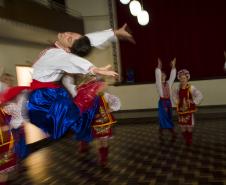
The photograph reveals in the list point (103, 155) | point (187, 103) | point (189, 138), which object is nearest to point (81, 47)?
point (103, 155)

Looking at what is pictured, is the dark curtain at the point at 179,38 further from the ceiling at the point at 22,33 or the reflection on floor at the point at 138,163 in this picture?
the reflection on floor at the point at 138,163

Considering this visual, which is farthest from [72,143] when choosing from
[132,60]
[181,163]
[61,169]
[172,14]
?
[172,14]

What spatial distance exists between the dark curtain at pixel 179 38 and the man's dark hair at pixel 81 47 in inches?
286

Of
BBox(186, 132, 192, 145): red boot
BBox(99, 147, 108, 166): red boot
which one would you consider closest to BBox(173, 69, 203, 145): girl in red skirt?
BBox(186, 132, 192, 145): red boot

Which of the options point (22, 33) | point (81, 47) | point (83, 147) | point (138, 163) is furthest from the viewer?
point (22, 33)

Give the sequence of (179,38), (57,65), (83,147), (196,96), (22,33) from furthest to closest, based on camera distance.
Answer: (179,38)
(22,33)
(83,147)
(196,96)
(57,65)

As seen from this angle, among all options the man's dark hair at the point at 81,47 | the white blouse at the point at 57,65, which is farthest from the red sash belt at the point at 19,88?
the man's dark hair at the point at 81,47

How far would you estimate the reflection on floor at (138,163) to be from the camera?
3854mm

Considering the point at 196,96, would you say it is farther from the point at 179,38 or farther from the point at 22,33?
the point at 179,38

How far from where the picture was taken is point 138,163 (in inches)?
182

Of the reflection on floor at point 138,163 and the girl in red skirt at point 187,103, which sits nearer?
the reflection on floor at point 138,163

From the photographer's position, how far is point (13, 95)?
2525 millimetres

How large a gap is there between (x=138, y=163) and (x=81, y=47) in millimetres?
2578

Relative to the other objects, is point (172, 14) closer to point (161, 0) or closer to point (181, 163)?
point (161, 0)
